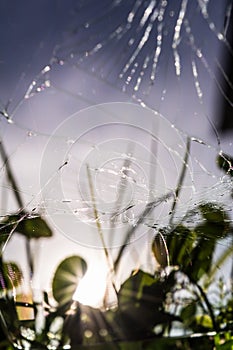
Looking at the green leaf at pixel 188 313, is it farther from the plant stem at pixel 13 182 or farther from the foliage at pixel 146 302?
the plant stem at pixel 13 182

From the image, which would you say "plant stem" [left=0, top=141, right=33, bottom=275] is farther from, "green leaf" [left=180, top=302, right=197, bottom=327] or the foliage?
"green leaf" [left=180, top=302, right=197, bottom=327]

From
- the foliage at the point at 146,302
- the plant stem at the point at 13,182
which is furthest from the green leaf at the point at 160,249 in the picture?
the plant stem at the point at 13,182

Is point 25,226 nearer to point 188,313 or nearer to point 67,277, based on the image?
point 67,277

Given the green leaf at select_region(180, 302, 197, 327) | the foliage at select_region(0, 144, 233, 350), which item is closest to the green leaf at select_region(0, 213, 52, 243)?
the foliage at select_region(0, 144, 233, 350)

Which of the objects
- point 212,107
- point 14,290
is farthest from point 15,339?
point 212,107

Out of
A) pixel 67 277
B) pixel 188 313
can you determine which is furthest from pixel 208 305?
pixel 67 277

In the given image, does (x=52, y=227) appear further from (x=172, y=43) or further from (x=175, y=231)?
(x=172, y=43)
